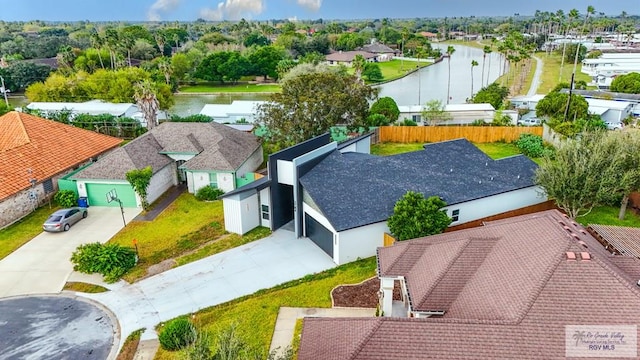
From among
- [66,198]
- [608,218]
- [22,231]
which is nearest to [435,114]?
[608,218]

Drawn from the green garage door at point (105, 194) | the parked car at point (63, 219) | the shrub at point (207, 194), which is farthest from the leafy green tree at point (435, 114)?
the parked car at point (63, 219)

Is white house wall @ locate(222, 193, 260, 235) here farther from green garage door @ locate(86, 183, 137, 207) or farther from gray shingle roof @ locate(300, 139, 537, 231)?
green garage door @ locate(86, 183, 137, 207)

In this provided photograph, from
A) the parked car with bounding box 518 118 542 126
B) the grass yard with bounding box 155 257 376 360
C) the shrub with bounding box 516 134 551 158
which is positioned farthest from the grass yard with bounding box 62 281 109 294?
the parked car with bounding box 518 118 542 126

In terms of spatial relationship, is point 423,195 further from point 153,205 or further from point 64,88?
point 64,88

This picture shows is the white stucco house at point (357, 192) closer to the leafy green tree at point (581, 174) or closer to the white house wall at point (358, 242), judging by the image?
the white house wall at point (358, 242)

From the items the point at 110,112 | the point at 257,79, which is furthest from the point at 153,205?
the point at 257,79
